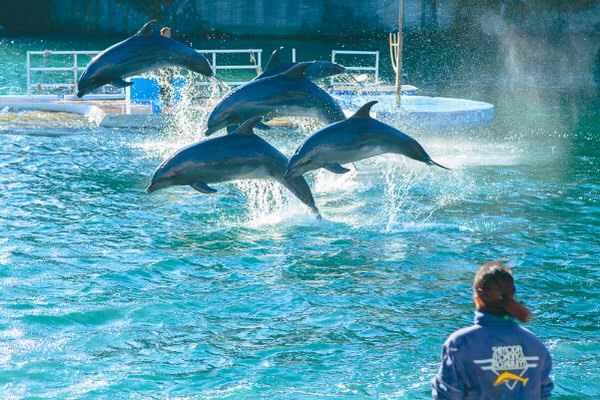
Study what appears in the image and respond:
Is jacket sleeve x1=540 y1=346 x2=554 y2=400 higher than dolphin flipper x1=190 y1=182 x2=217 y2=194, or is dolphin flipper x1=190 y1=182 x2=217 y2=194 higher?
dolphin flipper x1=190 y1=182 x2=217 y2=194

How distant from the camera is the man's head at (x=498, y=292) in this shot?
4613 millimetres

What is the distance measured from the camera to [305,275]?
11273mm

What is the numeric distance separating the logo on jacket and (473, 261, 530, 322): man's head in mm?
164

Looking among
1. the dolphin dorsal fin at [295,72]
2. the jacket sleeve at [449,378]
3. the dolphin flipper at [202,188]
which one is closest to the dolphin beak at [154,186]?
the dolphin flipper at [202,188]

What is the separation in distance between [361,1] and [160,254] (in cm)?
4667

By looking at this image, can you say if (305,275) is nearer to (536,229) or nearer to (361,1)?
(536,229)

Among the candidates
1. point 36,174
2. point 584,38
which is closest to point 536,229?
point 36,174

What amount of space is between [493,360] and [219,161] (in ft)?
22.9

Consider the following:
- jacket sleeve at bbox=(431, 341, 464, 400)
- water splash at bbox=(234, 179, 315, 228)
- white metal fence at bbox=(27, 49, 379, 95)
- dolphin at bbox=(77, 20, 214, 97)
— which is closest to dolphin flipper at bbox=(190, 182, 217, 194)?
dolphin at bbox=(77, 20, 214, 97)

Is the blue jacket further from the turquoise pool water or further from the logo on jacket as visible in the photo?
the turquoise pool water

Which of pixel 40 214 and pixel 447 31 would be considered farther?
pixel 447 31

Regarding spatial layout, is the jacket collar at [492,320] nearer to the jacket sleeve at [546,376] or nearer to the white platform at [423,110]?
the jacket sleeve at [546,376]

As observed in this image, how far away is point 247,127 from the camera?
11.3 m

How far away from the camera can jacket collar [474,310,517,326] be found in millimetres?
4668
